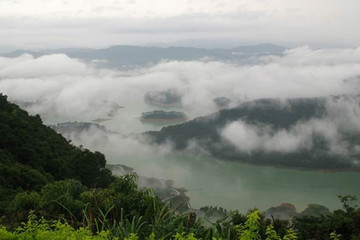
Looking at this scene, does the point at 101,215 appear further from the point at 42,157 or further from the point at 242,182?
the point at 242,182

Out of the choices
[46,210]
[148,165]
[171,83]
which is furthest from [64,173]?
[171,83]

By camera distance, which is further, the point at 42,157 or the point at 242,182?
the point at 242,182

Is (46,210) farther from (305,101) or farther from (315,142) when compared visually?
(305,101)

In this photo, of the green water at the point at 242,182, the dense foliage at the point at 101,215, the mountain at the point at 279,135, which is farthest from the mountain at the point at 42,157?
the mountain at the point at 279,135

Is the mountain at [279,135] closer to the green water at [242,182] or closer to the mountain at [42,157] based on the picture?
the green water at [242,182]

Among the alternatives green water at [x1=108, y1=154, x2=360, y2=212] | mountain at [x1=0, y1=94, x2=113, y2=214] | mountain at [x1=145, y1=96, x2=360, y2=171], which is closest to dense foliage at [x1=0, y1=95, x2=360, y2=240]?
mountain at [x1=0, y1=94, x2=113, y2=214]

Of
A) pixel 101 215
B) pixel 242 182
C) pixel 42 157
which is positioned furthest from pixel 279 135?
pixel 101 215

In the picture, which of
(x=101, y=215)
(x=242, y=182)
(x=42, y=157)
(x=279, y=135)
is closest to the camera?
(x=101, y=215)

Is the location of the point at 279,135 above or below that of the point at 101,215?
above
